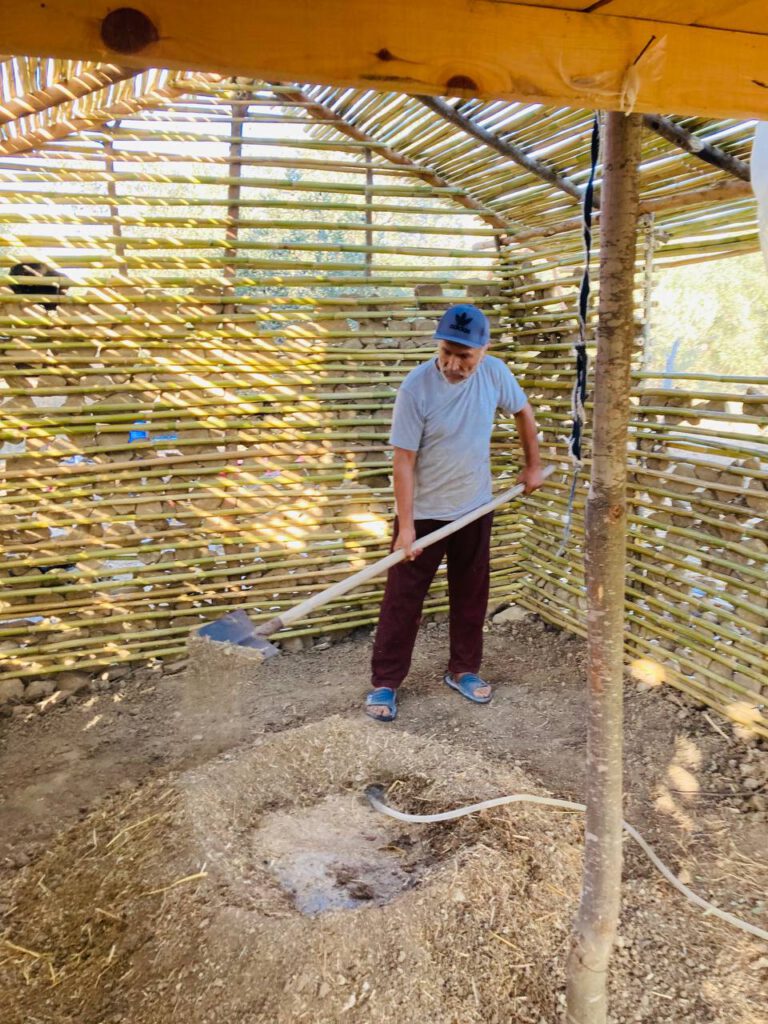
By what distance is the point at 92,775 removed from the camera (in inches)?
113

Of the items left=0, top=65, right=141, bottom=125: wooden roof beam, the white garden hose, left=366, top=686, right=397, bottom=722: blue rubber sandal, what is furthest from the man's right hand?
left=0, top=65, right=141, bottom=125: wooden roof beam

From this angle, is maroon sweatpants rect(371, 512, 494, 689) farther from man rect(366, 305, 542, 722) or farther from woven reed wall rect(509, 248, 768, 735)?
woven reed wall rect(509, 248, 768, 735)

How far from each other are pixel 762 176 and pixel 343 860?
2251mm

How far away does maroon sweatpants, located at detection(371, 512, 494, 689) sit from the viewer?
3246 millimetres

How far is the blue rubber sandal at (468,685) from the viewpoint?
3441mm

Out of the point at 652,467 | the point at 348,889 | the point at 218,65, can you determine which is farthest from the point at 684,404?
the point at 218,65

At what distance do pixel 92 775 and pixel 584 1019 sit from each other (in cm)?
206

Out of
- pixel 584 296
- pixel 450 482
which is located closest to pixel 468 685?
pixel 450 482

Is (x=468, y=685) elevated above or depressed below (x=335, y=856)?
above

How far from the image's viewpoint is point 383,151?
3852mm

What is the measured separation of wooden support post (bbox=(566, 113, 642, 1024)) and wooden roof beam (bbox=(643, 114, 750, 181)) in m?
1.30

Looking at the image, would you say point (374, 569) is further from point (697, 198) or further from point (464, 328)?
point (697, 198)

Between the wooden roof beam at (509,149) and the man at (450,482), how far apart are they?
93 cm

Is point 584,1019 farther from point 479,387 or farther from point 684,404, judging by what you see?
point 684,404
